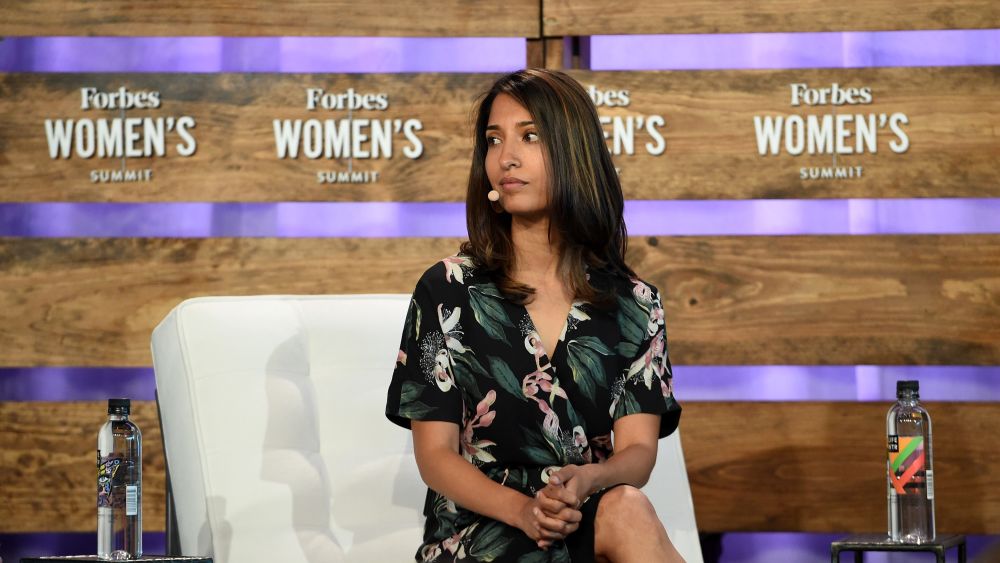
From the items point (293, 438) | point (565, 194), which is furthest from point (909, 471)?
point (293, 438)

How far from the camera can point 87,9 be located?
3.40 meters

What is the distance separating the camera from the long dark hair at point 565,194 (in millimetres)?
2055

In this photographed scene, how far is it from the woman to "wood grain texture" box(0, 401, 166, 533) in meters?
1.56

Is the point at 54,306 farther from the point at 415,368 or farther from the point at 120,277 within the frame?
the point at 415,368

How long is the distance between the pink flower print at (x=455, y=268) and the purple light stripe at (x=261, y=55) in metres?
1.44

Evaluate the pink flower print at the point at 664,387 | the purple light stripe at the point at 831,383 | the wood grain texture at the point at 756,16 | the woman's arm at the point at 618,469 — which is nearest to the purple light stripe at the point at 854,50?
the wood grain texture at the point at 756,16

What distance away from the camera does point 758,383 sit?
335 cm

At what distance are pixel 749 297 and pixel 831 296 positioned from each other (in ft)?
0.72

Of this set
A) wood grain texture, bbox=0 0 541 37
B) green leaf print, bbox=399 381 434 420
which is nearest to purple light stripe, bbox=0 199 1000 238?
wood grain texture, bbox=0 0 541 37

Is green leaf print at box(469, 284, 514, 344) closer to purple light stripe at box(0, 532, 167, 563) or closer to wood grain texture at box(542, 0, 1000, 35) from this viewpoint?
wood grain texture at box(542, 0, 1000, 35)

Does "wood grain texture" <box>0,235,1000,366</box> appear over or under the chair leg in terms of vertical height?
over

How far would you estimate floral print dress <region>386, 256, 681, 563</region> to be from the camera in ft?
6.39

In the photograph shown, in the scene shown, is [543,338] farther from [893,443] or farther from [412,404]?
[893,443]

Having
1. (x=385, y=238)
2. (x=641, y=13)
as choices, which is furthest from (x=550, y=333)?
(x=641, y=13)
